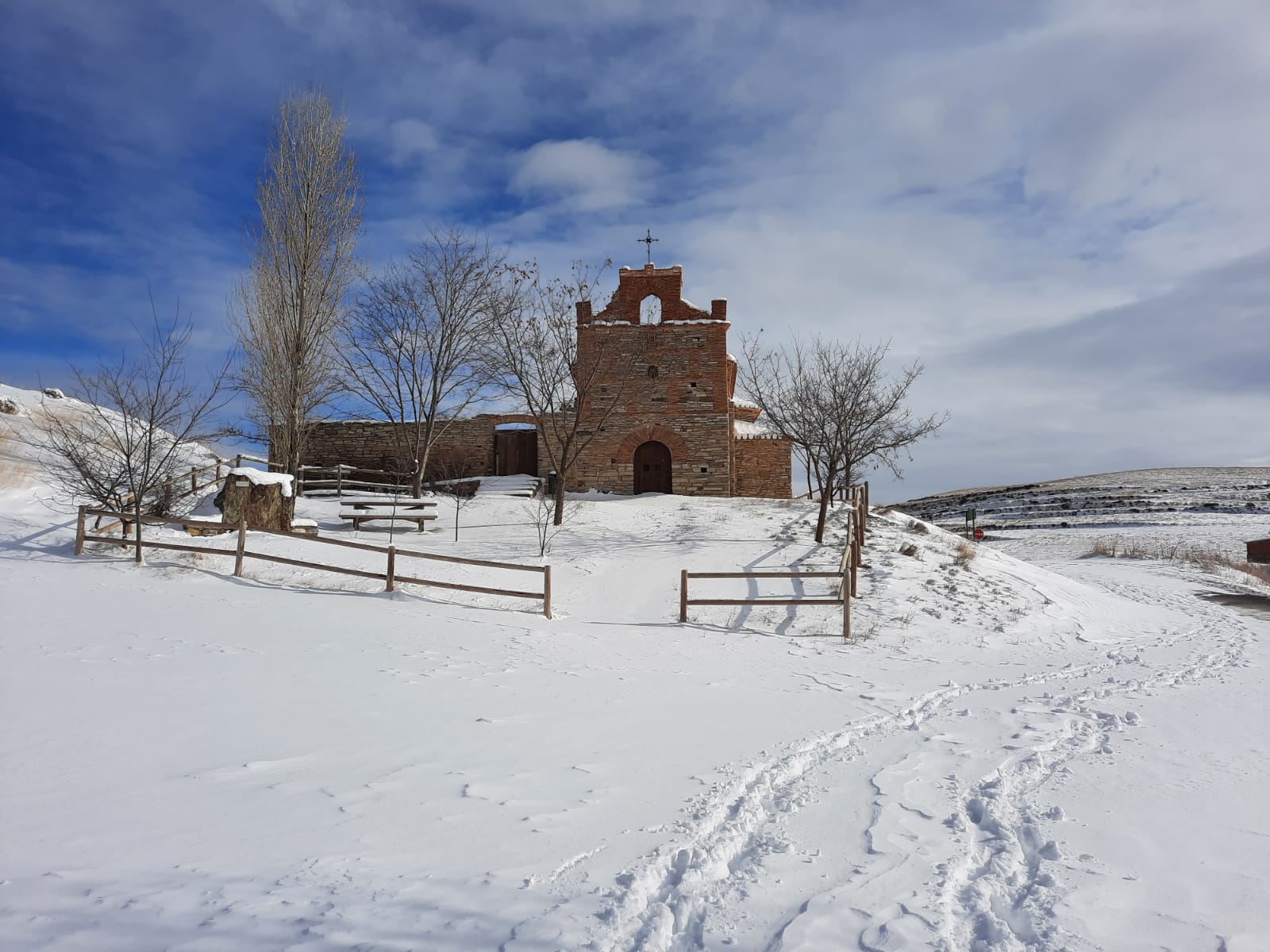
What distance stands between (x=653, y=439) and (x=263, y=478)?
43.5 feet

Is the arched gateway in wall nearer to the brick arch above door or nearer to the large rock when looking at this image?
the brick arch above door

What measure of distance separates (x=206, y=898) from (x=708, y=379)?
2360 centimetres

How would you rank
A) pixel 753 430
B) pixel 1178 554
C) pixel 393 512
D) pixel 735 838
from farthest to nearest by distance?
pixel 753 430, pixel 1178 554, pixel 393 512, pixel 735 838

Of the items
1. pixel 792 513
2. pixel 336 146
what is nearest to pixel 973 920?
pixel 792 513

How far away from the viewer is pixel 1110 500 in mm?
37906

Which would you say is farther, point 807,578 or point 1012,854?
point 807,578

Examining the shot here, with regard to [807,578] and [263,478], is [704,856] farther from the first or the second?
[263,478]

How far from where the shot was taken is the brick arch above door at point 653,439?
25.7 meters

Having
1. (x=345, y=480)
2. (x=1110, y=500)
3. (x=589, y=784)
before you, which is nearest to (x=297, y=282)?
(x=345, y=480)

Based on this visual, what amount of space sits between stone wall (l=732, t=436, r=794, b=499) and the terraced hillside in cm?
1193

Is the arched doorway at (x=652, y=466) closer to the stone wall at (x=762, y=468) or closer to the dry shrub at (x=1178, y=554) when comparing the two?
the stone wall at (x=762, y=468)

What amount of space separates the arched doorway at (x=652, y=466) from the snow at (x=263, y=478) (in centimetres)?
1271

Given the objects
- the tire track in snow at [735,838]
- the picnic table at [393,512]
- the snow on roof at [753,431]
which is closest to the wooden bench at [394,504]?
the picnic table at [393,512]

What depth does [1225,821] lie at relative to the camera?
438 centimetres
